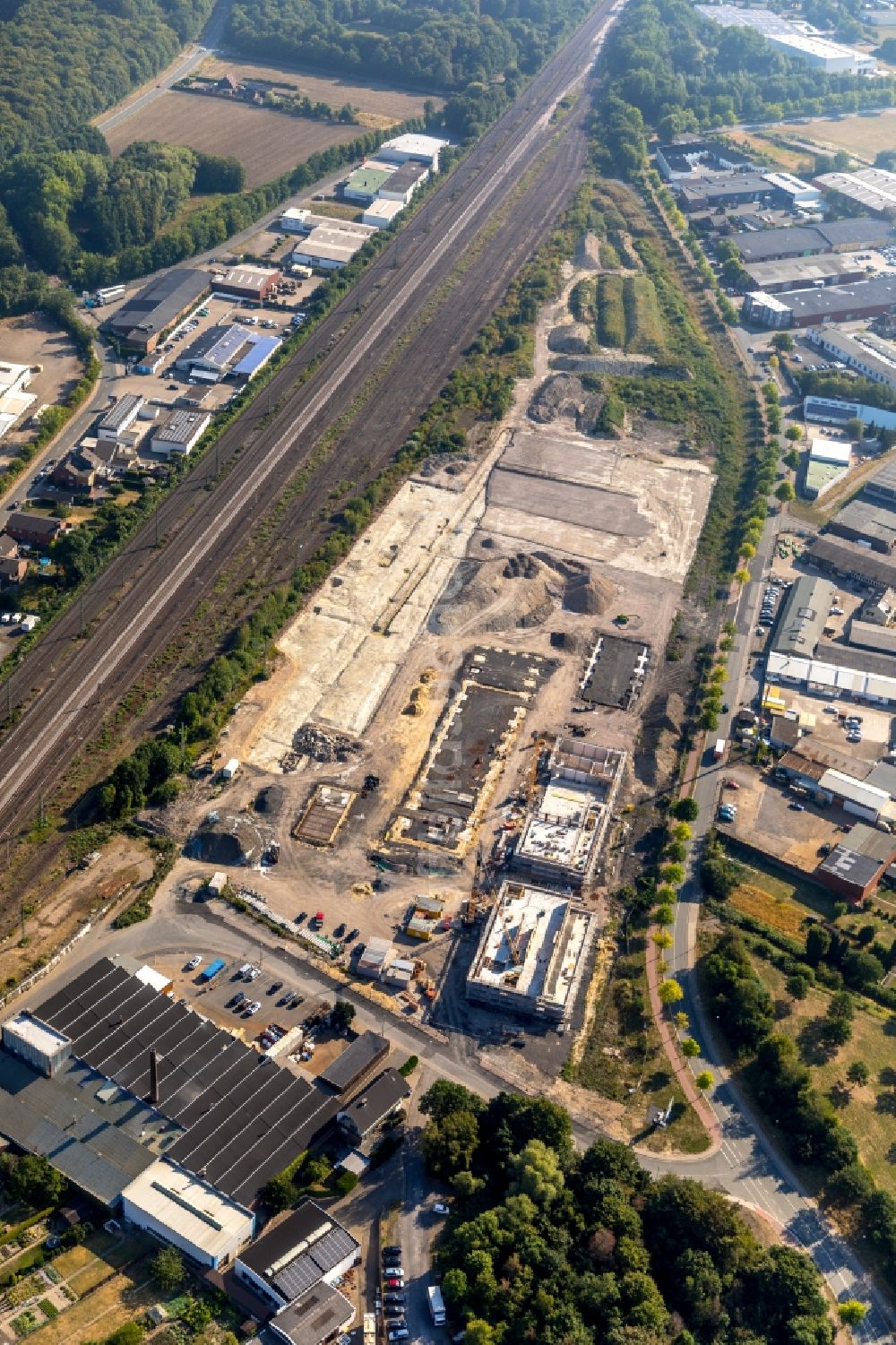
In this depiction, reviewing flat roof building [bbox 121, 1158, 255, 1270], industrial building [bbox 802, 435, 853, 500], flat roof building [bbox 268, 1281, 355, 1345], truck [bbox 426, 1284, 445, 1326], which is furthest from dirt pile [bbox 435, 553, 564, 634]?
flat roof building [bbox 268, 1281, 355, 1345]

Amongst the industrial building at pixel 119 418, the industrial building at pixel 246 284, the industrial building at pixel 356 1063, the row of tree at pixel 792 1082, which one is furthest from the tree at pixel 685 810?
the industrial building at pixel 246 284

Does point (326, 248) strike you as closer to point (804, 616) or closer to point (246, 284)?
point (246, 284)

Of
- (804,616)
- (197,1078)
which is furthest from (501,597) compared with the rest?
(197,1078)

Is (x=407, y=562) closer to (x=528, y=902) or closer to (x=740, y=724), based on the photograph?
(x=740, y=724)

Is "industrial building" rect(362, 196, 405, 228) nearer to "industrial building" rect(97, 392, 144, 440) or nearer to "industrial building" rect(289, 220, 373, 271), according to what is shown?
"industrial building" rect(289, 220, 373, 271)

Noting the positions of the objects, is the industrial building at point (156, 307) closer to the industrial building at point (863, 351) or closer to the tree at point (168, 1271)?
the industrial building at point (863, 351)

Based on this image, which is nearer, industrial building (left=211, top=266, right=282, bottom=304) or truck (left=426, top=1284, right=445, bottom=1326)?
truck (left=426, top=1284, right=445, bottom=1326)
